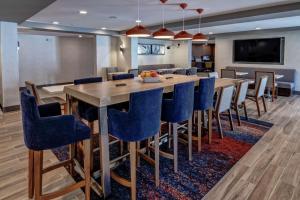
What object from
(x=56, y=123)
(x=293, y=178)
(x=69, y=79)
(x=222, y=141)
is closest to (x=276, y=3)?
(x=222, y=141)

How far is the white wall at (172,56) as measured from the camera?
36.5 ft

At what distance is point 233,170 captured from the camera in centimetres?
271

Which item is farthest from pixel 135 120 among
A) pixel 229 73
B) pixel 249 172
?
pixel 229 73

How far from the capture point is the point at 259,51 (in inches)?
338

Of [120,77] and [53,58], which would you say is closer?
[120,77]

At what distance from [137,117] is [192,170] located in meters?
1.22

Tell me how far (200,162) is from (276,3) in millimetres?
3488

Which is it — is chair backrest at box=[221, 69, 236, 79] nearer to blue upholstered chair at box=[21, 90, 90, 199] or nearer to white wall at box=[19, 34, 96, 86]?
white wall at box=[19, 34, 96, 86]

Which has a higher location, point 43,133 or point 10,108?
point 43,133

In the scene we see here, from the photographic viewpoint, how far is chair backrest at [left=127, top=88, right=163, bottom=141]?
1978 millimetres

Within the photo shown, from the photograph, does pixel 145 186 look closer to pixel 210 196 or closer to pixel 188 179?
pixel 188 179

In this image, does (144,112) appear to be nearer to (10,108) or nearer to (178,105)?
(178,105)

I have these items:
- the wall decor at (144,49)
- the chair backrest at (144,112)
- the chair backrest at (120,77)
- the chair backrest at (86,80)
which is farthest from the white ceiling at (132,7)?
the wall decor at (144,49)

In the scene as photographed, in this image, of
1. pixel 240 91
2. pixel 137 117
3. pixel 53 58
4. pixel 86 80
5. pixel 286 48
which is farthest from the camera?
pixel 53 58
